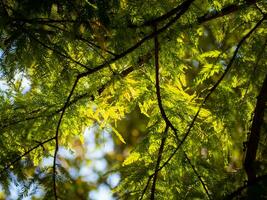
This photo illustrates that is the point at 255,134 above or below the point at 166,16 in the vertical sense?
below

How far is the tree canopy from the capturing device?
8.05 feet

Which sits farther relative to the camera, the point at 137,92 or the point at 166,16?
the point at 137,92

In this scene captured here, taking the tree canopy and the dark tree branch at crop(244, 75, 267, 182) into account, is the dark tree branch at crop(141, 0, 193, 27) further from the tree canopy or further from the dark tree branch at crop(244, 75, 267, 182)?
the dark tree branch at crop(244, 75, 267, 182)

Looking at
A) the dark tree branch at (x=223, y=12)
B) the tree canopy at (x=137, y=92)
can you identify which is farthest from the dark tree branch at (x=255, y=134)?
the dark tree branch at (x=223, y=12)

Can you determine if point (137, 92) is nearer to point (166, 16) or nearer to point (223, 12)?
point (223, 12)

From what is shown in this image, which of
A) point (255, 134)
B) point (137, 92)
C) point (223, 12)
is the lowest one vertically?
point (255, 134)

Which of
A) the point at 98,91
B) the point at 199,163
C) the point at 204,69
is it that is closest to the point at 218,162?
the point at 199,163

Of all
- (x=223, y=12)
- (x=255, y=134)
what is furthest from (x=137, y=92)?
(x=255, y=134)

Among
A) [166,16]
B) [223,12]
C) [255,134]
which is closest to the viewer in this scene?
[166,16]

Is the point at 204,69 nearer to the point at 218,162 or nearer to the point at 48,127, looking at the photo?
the point at 218,162

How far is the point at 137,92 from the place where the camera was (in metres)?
3.29

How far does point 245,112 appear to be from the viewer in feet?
10.9

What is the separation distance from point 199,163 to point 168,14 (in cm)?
113

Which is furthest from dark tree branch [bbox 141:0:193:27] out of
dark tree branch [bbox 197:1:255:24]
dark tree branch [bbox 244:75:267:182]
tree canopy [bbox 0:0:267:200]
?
dark tree branch [bbox 244:75:267:182]
